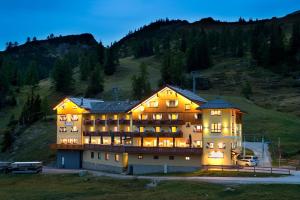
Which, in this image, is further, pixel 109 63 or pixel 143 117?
pixel 109 63

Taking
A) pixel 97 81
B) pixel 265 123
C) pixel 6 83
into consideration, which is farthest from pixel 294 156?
pixel 6 83

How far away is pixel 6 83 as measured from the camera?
163875 mm

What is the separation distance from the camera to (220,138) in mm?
74438

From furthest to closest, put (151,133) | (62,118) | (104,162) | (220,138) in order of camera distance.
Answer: (62,118) < (104,162) < (151,133) < (220,138)

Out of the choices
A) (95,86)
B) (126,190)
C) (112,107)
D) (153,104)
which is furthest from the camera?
(95,86)

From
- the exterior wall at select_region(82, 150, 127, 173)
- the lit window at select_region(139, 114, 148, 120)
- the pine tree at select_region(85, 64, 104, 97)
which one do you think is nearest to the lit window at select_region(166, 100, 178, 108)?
the lit window at select_region(139, 114, 148, 120)

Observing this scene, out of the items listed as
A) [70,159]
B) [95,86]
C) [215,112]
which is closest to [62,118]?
[70,159]

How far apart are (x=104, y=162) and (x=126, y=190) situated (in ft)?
93.8

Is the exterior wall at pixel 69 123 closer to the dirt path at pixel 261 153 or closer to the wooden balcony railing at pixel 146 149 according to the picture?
the wooden balcony railing at pixel 146 149

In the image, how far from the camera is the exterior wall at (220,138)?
73688mm

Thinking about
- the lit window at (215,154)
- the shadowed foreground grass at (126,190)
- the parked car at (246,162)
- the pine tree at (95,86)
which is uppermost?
the pine tree at (95,86)

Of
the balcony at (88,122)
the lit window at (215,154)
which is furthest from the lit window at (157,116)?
the balcony at (88,122)

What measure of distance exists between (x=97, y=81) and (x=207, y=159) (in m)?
87.7

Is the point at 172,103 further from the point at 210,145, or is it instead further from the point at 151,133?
the point at 210,145
